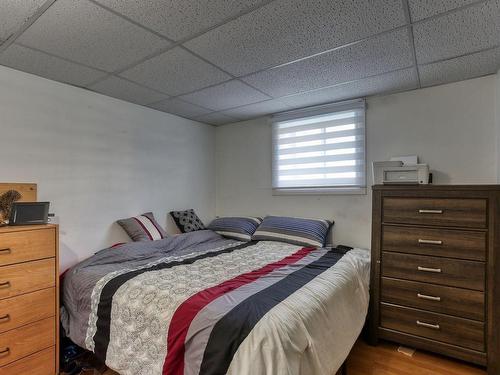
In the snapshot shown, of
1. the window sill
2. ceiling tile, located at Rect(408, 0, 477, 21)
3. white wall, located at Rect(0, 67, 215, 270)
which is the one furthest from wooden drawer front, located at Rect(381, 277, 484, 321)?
white wall, located at Rect(0, 67, 215, 270)

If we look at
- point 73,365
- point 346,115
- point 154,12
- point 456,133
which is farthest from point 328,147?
point 73,365

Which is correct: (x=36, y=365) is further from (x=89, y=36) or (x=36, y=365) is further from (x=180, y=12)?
(x=180, y=12)

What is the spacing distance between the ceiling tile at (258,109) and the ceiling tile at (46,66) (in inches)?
56.3

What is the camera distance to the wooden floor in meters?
1.88

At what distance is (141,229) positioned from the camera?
2.68 m

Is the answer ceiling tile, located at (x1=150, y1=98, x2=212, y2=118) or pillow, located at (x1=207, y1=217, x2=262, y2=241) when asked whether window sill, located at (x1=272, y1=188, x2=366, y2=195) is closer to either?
pillow, located at (x1=207, y1=217, x2=262, y2=241)

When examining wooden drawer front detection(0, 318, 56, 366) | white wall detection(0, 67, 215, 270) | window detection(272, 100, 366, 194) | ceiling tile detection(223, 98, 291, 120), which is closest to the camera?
wooden drawer front detection(0, 318, 56, 366)

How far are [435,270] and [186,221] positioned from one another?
240 centimetres

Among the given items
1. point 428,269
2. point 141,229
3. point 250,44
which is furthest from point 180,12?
point 428,269

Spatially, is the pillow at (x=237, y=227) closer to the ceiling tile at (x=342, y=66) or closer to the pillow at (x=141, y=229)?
the pillow at (x=141, y=229)

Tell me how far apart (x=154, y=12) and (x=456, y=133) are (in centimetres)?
250

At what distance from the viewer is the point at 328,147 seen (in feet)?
9.75

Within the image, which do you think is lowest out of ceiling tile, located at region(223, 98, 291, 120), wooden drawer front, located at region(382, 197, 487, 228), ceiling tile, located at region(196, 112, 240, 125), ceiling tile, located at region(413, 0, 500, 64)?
wooden drawer front, located at region(382, 197, 487, 228)

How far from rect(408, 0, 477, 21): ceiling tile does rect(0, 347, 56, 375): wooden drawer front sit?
2.93 metres
